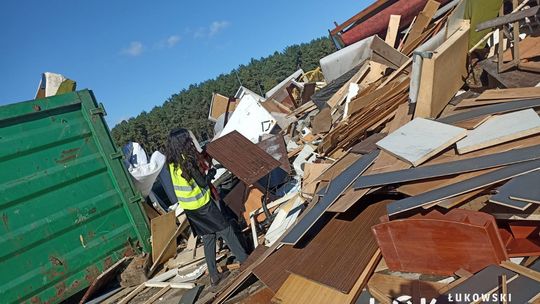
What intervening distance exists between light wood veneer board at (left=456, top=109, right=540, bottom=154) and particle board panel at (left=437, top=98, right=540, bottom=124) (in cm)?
8

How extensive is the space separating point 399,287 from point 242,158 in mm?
2411

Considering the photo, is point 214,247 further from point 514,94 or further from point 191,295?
point 514,94

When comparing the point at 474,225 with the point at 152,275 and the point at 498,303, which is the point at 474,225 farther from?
the point at 152,275

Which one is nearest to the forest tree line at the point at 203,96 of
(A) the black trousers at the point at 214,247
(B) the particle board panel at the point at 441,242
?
(A) the black trousers at the point at 214,247

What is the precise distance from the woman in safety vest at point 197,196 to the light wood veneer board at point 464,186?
194 centimetres

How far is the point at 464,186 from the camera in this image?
93.7 inches

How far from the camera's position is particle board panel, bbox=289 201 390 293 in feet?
8.34

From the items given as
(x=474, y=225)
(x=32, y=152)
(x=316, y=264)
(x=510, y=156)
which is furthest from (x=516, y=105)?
(x=32, y=152)

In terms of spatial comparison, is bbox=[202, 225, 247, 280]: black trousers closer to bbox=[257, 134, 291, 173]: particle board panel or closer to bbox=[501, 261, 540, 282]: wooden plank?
bbox=[257, 134, 291, 173]: particle board panel

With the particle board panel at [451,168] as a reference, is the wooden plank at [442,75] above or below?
above

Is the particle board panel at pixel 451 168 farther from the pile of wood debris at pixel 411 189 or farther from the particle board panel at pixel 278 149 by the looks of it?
the particle board panel at pixel 278 149

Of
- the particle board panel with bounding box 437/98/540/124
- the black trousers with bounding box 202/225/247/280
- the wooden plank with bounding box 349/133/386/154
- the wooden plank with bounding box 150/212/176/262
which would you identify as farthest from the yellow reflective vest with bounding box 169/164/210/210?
the particle board panel with bounding box 437/98/540/124

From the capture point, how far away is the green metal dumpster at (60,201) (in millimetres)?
4016

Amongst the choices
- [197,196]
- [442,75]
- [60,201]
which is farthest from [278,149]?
[60,201]
